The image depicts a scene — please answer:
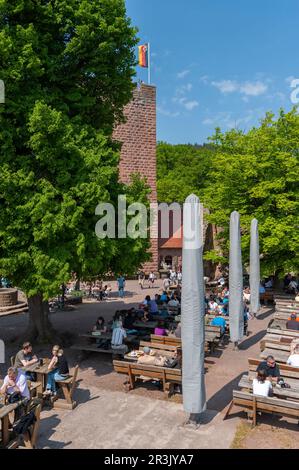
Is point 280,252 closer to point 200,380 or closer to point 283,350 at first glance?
point 283,350

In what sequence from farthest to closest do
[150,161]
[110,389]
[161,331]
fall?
[150,161] < [161,331] < [110,389]

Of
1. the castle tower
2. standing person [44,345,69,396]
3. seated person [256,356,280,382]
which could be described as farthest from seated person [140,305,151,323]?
the castle tower

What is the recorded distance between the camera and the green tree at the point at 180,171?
173ft

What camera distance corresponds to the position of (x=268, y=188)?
68.1 feet

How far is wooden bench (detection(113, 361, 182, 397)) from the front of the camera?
9.57 metres

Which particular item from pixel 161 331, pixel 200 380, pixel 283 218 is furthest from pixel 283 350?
pixel 283 218

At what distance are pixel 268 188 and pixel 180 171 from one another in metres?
40.9

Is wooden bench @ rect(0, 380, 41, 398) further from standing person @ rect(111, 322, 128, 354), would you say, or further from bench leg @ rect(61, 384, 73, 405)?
standing person @ rect(111, 322, 128, 354)

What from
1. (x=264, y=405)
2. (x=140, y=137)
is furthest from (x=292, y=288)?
(x=140, y=137)

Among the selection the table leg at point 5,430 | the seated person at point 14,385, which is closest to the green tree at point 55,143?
the seated person at point 14,385

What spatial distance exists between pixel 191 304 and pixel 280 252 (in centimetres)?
1432

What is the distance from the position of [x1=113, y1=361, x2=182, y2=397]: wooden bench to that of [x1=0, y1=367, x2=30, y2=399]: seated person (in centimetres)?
248

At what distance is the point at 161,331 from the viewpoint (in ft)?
42.7

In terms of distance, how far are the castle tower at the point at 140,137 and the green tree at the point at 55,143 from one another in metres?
19.4
